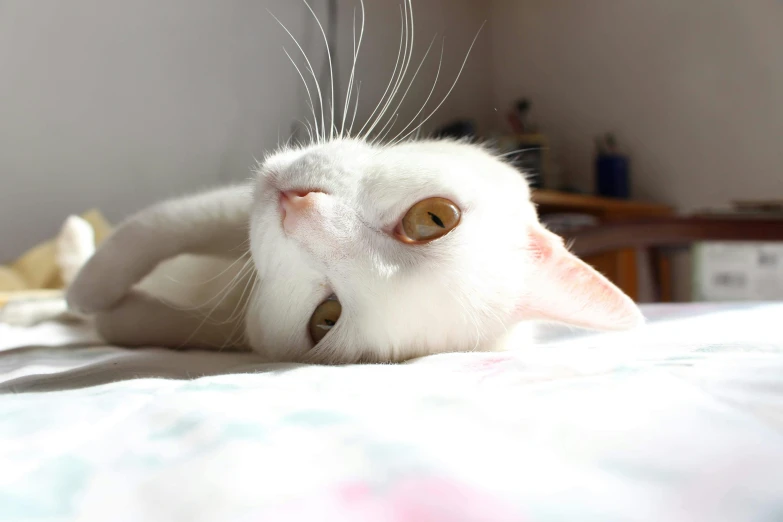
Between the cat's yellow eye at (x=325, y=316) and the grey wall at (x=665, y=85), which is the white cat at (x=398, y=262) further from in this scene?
the grey wall at (x=665, y=85)

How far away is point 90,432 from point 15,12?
1785 mm

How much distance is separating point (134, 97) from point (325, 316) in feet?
5.15

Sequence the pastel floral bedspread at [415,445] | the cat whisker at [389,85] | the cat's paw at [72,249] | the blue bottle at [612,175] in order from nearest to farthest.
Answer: the pastel floral bedspread at [415,445] < the cat whisker at [389,85] < the cat's paw at [72,249] < the blue bottle at [612,175]

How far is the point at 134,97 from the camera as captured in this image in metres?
1.87

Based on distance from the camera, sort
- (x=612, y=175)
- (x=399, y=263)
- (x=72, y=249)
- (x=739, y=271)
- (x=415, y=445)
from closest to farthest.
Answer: (x=415, y=445), (x=399, y=263), (x=72, y=249), (x=739, y=271), (x=612, y=175)

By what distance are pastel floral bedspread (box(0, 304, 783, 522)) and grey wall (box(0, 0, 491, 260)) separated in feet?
4.27

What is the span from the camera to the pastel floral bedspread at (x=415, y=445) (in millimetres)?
249

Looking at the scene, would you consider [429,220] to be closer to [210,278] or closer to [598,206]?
[210,278]

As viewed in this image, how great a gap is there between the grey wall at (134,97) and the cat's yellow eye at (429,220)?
42.8 inches

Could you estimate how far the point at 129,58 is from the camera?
1.83m

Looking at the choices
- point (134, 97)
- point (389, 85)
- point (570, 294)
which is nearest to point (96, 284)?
point (389, 85)

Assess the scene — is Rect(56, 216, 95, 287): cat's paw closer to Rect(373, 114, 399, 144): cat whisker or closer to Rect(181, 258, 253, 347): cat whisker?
Rect(181, 258, 253, 347): cat whisker

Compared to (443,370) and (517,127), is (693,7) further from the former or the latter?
(443,370)

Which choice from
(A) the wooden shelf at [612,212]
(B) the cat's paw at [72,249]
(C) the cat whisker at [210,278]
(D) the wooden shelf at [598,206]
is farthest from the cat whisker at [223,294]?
(D) the wooden shelf at [598,206]
